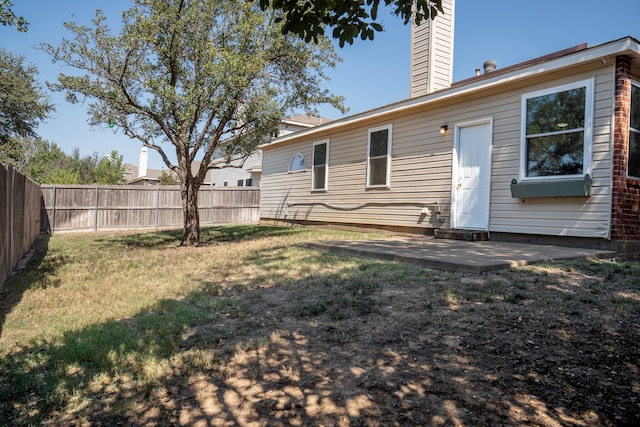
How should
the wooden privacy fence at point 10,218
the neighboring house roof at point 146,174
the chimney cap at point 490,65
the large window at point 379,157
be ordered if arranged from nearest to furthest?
1. the wooden privacy fence at point 10,218
2. the large window at point 379,157
3. the chimney cap at point 490,65
4. the neighboring house roof at point 146,174

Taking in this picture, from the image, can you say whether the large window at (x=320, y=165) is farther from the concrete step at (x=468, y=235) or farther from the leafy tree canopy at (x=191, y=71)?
the concrete step at (x=468, y=235)

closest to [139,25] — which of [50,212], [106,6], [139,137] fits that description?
[106,6]

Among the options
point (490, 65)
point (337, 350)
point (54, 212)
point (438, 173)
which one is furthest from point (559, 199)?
point (54, 212)

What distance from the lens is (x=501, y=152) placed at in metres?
7.79

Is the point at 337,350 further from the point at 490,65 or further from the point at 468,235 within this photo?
the point at 490,65

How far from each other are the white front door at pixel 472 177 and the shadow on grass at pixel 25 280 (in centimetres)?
730

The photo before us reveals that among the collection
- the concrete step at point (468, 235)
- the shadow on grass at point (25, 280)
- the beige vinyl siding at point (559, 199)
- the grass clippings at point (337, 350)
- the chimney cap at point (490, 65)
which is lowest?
the shadow on grass at point (25, 280)

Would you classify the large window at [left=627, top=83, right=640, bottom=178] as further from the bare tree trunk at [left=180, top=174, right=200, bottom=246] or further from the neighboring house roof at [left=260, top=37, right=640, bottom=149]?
the bare tree trunk at [left=180, top=174, right=200, bottom=246]

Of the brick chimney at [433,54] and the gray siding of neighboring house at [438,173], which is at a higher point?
the brick chimney at [433,54]

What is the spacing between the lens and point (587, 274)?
4566 millimetres

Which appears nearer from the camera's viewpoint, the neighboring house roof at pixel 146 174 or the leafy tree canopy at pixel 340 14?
the leafy tree canopy at pixel 340 14

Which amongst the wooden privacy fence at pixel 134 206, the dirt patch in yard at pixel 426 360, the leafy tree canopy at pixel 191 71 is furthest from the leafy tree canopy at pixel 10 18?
the wooden privacy fence at pixel 134 206

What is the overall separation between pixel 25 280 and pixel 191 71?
18.7 ft

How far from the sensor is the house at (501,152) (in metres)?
6.35
